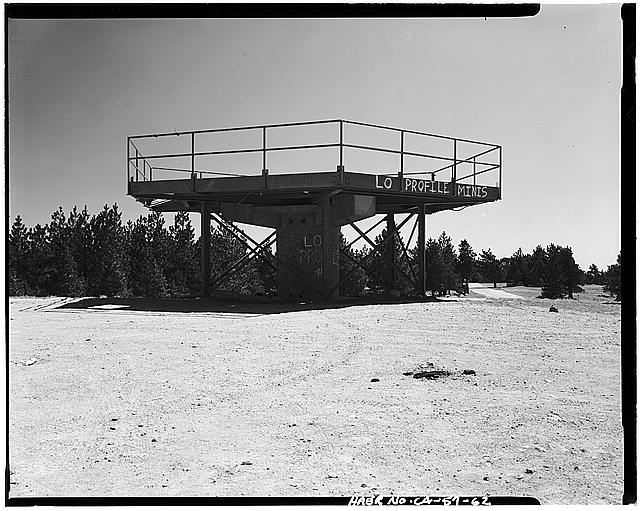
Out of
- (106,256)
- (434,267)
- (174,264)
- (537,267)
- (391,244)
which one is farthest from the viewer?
(174,264)

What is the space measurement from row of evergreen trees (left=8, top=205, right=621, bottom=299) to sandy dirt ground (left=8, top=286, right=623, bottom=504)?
8077 mm

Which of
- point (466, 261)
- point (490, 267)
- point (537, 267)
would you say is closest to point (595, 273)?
point (537, 267)

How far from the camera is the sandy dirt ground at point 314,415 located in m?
4.12

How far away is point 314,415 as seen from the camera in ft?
17.8

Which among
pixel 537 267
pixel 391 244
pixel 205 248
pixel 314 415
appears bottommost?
pixel 314 415

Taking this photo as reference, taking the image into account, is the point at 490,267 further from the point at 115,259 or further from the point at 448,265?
the point at 115,259

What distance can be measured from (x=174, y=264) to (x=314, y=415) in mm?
37408

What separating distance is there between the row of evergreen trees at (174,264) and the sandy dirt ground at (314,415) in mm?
8077

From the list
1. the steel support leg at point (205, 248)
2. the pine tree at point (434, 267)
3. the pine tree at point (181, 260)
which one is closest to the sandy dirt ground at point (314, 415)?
the steel support leg at point (205, 248)

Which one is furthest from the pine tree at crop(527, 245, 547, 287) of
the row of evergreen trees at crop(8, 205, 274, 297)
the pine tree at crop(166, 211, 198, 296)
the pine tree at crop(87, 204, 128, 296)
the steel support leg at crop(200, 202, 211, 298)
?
the pine tree at crop(166, 211, 198, 296)

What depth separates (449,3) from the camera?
14.4 ft

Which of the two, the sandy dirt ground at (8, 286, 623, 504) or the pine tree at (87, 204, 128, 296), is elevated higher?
the pine tree at (87, 204, 128, 296)

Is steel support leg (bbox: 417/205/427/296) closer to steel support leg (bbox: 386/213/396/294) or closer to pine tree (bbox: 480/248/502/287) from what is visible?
steel support leg (bbox: 386/213/396/294)

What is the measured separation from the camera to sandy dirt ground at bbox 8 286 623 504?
4117 millimetres
